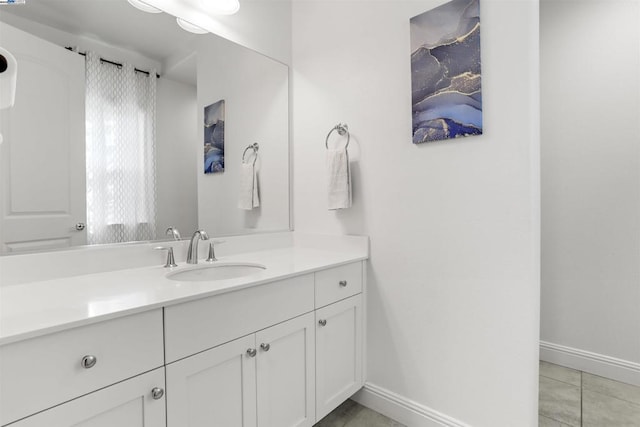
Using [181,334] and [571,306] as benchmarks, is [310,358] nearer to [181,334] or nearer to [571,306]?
[181,334]

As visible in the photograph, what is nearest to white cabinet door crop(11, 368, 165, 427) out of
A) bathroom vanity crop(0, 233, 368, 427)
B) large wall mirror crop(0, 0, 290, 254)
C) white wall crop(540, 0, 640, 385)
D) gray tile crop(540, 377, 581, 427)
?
bathroom vanity crop(0, 233, 368, 427)

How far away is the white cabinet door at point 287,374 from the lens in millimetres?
1187

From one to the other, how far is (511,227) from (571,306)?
1.28m

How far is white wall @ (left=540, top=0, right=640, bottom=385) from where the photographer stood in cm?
186

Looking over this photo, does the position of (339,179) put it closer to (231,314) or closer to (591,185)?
(231,314)

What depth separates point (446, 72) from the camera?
1.39 meters

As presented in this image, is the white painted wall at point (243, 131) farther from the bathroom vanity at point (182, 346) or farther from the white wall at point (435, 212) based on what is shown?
the bathroom vanity at point (182, 346)

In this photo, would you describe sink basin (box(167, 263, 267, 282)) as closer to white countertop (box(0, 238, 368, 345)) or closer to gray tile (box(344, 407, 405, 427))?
white countertop (box(0, 238, 368, 345))

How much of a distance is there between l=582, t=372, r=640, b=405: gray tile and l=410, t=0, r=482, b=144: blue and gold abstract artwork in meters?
1.67

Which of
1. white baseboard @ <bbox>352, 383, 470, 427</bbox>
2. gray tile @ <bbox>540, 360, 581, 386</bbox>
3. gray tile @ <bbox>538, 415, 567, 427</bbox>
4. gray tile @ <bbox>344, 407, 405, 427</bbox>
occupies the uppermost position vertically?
white baseboard @ <bbox>352, 383, 470, 427</bbox>

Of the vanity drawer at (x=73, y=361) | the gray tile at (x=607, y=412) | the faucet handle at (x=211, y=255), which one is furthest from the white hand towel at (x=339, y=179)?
the gray tile at (x=607, y=412)

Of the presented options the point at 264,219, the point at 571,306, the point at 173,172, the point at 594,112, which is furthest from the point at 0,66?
the point at 571,306

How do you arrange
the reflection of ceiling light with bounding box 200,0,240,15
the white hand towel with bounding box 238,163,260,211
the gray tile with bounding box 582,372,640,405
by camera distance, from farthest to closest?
the white hand towel with bounding box 238,163,260,211 < the gray tile with bounding box 582,372,640,405 < the reflection of ceiling light with bounding box 200,0,240,15

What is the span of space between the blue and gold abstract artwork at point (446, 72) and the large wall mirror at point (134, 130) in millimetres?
863
